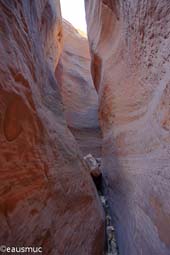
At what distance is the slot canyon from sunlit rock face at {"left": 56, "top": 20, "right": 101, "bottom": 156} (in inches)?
119

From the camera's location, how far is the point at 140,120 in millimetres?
1591

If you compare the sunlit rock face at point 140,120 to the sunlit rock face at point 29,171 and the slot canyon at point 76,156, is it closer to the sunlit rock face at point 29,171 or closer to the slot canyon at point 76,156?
the slot canyon at point 76,156

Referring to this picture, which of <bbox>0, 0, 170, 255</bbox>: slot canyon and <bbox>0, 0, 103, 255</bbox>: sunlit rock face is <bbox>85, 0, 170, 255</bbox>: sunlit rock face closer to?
<bbox>0, 0, 170, 255</bbox>: slot canyon

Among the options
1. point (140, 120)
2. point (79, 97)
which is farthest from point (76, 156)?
point (79, 97)

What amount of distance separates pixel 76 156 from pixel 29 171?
819 millimetres

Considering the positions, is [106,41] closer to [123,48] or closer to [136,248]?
[123,48]

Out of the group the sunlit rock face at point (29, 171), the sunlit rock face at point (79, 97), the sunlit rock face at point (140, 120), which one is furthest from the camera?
the sunlit rock face at point (79, 97)

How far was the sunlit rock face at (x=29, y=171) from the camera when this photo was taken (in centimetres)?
107

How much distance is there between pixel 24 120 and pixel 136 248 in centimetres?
127

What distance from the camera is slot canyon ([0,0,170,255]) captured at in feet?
3.69

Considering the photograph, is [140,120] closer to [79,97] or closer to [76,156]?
[76,156]

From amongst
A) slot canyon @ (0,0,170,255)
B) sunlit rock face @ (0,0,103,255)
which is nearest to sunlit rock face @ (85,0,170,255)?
slot canyon @ (0,0,170,255)

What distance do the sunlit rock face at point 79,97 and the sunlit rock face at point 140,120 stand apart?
2.90 m

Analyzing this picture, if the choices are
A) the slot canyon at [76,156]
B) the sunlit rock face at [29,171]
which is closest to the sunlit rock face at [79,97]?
the slot canyon at [76,156]
